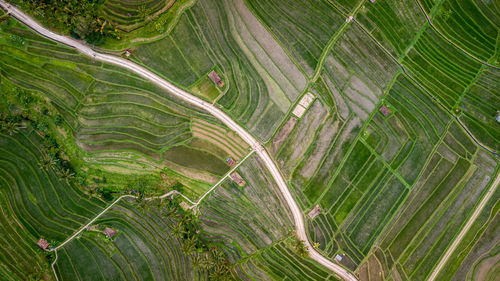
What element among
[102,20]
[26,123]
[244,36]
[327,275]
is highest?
[244,36]

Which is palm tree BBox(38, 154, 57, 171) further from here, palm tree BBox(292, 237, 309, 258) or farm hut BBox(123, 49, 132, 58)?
palm tree BBox(292, 237, 309, 258)

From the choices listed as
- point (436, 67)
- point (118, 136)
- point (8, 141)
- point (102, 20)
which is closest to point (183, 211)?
point (118, 136)

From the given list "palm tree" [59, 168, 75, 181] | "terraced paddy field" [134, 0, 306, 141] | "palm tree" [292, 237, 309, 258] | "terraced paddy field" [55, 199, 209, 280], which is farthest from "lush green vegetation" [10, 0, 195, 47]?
"palm tree" [292, 237, 309, 258]

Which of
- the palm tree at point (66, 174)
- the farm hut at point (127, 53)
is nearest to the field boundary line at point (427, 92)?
the farm hut at point (127, 53)

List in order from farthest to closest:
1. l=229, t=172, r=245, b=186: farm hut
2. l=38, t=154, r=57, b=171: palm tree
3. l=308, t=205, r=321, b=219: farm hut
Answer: l=308, t=205, r=321, b=219: farm hut < l=229, t=172, r=245, b=186: farm hut < l=38, t=154, r=57, b=171: palm tree

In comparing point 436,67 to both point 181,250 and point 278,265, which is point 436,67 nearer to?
point 278,265

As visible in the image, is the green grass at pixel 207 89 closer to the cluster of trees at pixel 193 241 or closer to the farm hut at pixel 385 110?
the cluster of trees at pixel 193 241
